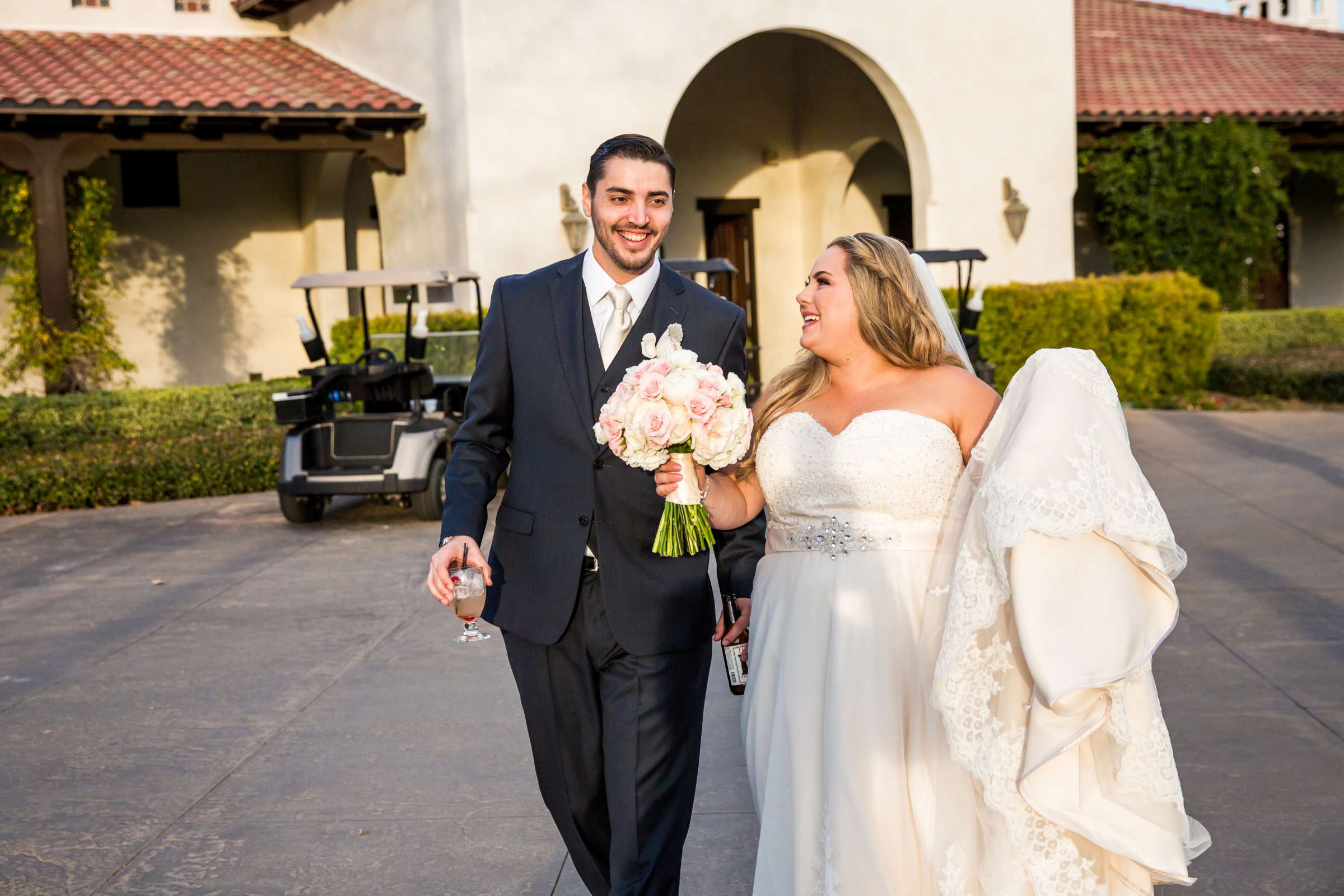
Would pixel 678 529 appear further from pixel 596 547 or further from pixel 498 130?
pixel 498 130

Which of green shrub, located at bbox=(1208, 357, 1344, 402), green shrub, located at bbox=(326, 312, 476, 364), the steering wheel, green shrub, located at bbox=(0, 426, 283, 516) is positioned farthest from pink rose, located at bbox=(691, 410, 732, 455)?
green shrub, located at bbox=(1208, 357, 1344, 402)

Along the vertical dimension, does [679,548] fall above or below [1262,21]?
below

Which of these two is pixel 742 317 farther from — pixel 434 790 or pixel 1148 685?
pixel 434 790

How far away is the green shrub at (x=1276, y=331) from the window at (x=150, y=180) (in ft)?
48.4

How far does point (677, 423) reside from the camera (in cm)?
283

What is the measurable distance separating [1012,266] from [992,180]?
3.57 ft

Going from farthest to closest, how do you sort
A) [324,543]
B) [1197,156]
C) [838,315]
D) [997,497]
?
[1197,156]
[324,543]
[838,315]
[997,497]

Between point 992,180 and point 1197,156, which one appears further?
point 1197,156

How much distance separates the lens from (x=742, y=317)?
11.6ft

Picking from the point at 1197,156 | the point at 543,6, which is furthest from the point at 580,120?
the point at 1197,156

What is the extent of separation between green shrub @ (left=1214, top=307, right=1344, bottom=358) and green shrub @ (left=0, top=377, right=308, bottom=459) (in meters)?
12.4

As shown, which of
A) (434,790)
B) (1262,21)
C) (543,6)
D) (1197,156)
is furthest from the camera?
(1262,21)

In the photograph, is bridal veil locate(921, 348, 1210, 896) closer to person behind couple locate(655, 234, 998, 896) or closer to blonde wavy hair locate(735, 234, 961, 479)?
person behind couple locate(655, 234, 998, 896)

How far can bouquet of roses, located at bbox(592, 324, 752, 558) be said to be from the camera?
283 centimetres
